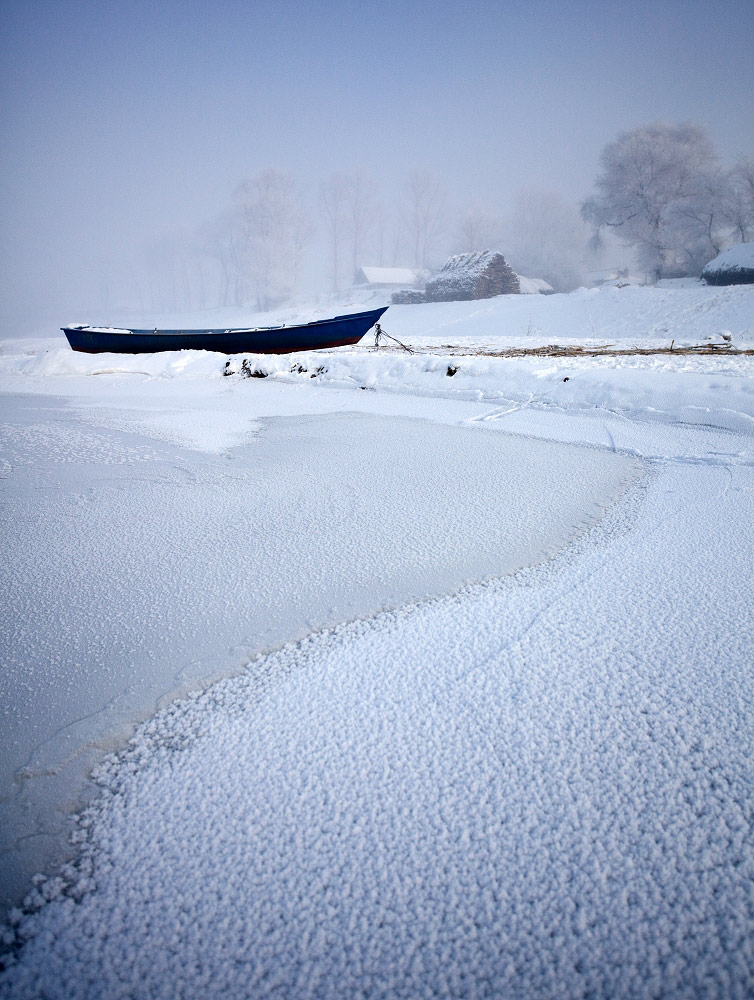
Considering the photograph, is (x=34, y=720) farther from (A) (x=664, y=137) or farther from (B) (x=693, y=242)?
(A) (x=664, y=137)

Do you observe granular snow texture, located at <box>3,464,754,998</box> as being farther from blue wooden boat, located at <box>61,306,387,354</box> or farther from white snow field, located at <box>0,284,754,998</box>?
blue wooden boat, located at <box>61,306,387,354</box>

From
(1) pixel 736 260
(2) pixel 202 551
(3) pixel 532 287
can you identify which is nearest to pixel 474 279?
(3) pixel 532 287

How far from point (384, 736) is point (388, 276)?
46758mm

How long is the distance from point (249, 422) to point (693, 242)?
32.6 metres

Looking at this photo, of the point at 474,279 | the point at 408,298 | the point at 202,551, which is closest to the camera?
the point at 202,551

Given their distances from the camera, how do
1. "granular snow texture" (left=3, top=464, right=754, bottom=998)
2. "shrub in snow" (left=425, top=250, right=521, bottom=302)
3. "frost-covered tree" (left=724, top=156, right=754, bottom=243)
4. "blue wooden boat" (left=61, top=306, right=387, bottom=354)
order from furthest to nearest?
"shrub in snow" (left=425, top=250, right=521, bottom=302), "frost-covered tree" (left=724, top=156, right=754, bottom=243), "blue wooden boat" (left=61, top=306, right=387, bottom=354), "granular snow texture" (left=3, top=464, right=754, bottom=998)

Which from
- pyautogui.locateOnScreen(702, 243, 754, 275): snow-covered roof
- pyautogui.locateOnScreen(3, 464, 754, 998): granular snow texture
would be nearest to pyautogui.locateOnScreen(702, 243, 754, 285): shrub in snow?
pyautogui.locateOnScreen(702, 243, 754, 275): snow-covered roof

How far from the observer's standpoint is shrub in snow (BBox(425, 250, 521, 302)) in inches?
1078

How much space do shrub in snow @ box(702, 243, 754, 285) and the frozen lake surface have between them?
22581 mm

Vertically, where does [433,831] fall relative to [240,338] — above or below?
below

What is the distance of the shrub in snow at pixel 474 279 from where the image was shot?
89.8ft

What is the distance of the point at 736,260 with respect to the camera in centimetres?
1998

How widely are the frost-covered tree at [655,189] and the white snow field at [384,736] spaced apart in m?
32.7

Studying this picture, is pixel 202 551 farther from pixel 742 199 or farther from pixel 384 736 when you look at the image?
pixel 742 199
